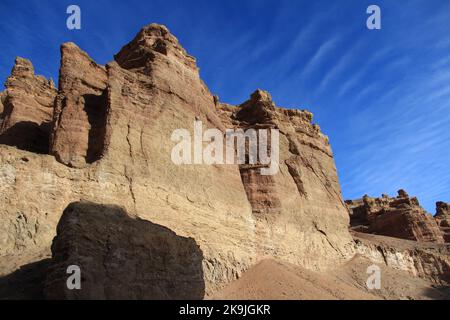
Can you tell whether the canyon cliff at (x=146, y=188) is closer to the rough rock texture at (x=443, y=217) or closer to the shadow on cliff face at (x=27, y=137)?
the shadow on cliff face at (x=27, y=137)

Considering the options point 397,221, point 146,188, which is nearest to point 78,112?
point 146,188

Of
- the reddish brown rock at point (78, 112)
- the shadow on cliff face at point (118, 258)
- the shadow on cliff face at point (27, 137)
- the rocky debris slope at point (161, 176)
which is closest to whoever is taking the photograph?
the shadow on cliff face at point (118, 258)

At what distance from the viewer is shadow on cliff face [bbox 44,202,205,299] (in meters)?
11.0

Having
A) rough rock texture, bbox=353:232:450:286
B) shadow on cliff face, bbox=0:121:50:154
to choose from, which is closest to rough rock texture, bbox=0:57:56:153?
shadow on cliff face, bbox=0:121:50:154

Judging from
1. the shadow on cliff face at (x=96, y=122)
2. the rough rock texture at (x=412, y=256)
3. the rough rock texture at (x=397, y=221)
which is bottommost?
the rough rock texture at (x=412, y=256)

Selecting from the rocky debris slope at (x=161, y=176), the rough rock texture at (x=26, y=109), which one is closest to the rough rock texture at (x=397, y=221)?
the rocky debris slope at (x=161, y=176)

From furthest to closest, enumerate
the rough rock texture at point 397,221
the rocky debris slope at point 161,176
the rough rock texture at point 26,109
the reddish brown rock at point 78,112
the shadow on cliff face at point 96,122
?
the rough rock texture at point 397,221
the rough rock texture at point 26,109
the shadow on cliff face at point 96,122
the reddish brown rock at point 78,112
the rocky debris slope at point 161,176

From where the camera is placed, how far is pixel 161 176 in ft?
74.4

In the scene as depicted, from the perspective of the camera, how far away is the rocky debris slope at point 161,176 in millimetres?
17516

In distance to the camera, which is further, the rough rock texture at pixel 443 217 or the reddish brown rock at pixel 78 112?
the rough rock texture at pixel 443 217

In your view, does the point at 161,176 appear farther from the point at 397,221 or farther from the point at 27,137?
the point at 397,221

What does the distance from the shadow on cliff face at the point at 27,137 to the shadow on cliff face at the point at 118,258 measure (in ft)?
47.7

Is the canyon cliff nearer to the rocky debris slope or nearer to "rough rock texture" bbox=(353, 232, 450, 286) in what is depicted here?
the rocky debris slope

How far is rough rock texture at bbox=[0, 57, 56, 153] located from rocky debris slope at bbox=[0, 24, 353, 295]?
18.1 inches
